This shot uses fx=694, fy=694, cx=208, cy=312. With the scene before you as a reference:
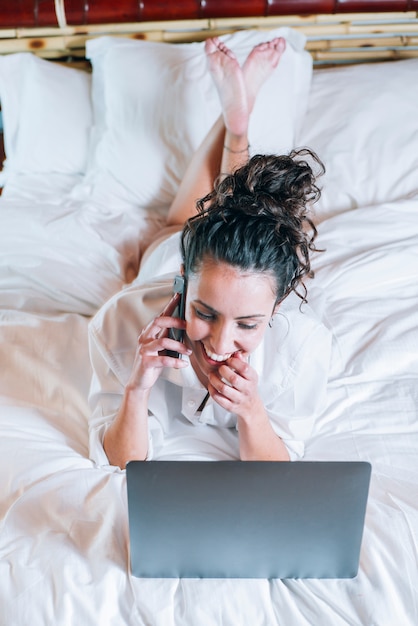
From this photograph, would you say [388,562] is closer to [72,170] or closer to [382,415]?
[382,415]

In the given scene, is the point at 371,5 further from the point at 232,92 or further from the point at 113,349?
the point at 113,349

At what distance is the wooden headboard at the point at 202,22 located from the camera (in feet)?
7.47

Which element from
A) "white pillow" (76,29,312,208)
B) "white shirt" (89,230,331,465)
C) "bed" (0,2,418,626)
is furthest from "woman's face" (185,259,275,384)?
"white pillow" (76,29,312,208)

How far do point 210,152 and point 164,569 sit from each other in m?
1.23

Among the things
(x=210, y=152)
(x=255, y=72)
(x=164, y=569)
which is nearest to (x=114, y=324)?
(x=164, y=569)

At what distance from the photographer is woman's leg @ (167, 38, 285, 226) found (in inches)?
70.2

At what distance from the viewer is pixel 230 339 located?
1058 millimetres

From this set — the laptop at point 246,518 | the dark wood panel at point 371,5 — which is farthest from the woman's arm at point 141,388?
the dark wood panel at point 371,5

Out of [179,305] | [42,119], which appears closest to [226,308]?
[179,305]

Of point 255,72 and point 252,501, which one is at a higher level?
point 255,72

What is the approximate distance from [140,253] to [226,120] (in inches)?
17.0

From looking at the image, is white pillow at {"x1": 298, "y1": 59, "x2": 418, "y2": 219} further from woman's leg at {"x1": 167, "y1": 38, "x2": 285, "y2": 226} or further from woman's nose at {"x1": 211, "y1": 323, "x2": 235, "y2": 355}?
woman's nose at {"x1": 211, "y1": 323, "x2": 235, "y2": 355}

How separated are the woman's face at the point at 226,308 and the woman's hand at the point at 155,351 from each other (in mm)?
27

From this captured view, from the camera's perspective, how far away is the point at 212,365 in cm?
112
